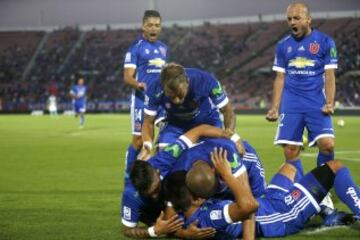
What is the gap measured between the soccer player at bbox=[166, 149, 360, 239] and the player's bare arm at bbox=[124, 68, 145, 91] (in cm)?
343

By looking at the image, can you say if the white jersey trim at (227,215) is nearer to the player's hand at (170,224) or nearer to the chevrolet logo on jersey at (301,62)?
the player's hand at (170,224)

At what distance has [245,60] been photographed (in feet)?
181

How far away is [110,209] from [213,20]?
167 feet

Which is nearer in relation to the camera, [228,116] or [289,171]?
[289,171]

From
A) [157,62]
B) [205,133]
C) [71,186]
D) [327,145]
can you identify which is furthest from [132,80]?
[205,133]

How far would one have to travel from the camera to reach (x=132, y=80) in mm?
10078

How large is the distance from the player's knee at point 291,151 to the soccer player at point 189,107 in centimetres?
131

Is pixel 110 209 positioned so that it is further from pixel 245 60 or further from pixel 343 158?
pixel 245 60

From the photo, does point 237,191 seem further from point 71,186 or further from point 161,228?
point 71,186

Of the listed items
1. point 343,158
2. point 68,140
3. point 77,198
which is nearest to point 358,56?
point 68,140

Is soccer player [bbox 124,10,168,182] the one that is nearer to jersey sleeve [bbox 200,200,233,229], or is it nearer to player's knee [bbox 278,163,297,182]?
player's knee [bbox 278,163,297,182]

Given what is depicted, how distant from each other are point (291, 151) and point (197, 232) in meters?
2.99

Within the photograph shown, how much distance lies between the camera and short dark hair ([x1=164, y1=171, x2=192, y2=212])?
19.6ft

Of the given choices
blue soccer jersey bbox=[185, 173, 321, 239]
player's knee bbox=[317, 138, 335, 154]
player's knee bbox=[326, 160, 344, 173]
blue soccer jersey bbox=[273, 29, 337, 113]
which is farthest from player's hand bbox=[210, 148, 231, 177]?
blue soccer jersey bbox=[273, 29, 337, 113]
